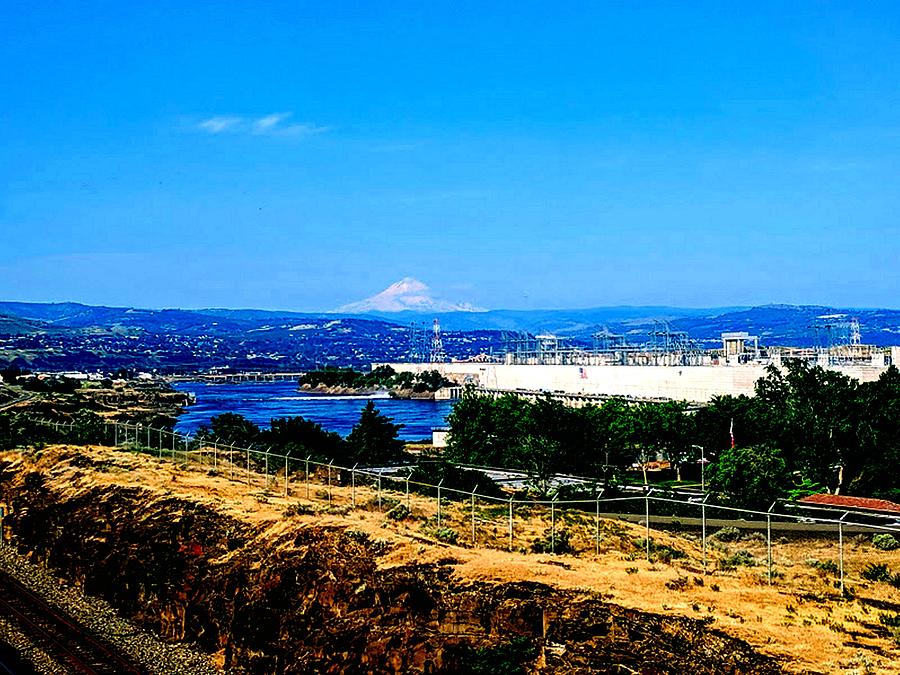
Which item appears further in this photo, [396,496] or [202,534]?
[396,496]

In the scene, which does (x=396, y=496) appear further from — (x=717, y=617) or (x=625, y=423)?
(x=625, y=423)

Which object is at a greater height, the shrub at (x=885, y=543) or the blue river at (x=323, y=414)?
the shrub at (x=885, y=543)

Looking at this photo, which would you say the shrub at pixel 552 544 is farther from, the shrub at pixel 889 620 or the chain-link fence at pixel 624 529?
the shrub at pixel 889 620

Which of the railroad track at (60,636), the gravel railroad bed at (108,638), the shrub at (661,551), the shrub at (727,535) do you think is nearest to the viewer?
the shrub at (661,551)

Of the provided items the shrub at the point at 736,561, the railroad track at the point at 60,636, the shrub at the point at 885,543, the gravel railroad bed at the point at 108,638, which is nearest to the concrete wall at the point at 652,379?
the shrub at the point at 885,543

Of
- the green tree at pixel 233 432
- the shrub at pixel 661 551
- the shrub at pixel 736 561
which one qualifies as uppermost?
the shrub at pixel 736 561

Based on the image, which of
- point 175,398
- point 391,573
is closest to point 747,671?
point 391,573

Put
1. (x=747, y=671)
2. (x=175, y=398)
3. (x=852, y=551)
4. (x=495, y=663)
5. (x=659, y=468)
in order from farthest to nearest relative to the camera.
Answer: (x=175, y=398) → (x=659, y=468) → (x=852, y=551) → (x=495, y=663) → (x=747, y=671)

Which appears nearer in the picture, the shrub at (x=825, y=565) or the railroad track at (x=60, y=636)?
the shrub at (x=825, y=565)
